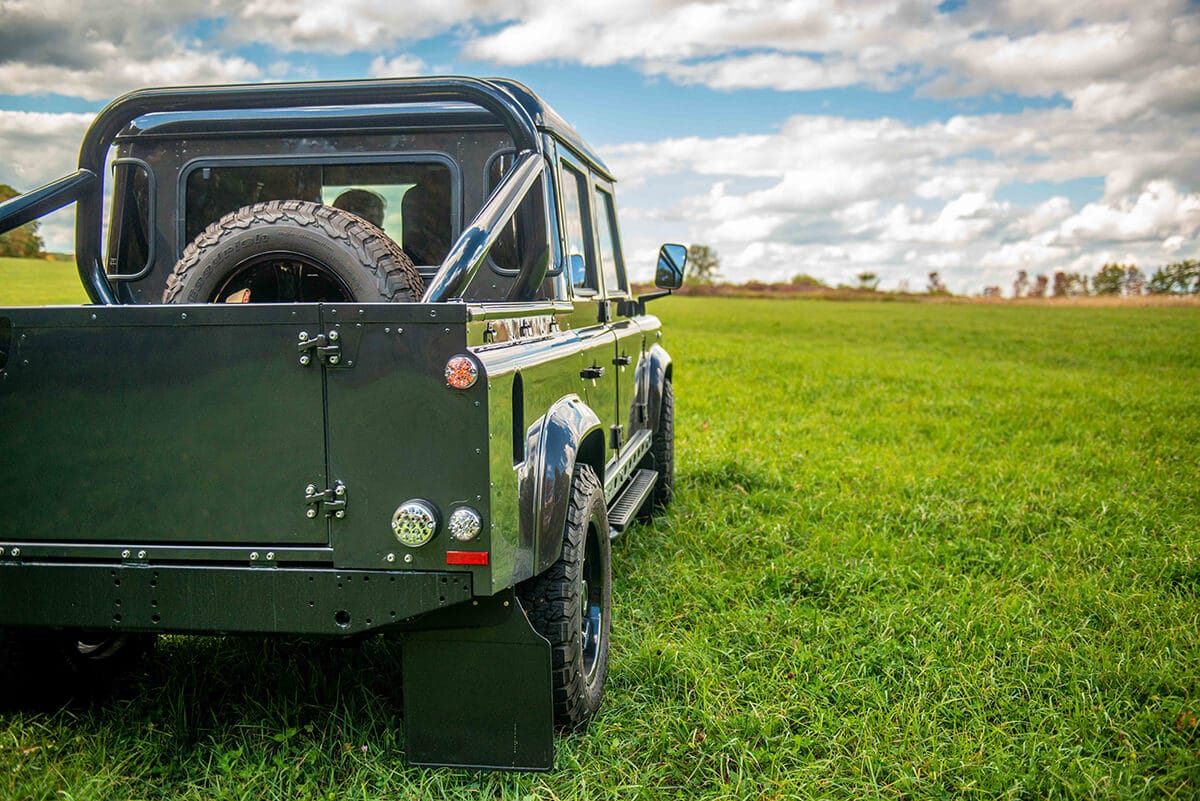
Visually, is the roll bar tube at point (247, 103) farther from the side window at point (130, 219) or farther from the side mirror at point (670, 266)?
the side mirror at point (670, 266)

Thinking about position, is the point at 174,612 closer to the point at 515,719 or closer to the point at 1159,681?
the point at 515,719

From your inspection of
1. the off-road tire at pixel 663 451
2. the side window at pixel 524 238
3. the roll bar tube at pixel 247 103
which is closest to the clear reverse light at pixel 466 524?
the roll bar tube at pixel 247 103

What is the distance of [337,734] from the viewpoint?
328 cm

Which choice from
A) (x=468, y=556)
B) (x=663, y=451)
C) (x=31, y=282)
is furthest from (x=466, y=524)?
(x=31, y=282)

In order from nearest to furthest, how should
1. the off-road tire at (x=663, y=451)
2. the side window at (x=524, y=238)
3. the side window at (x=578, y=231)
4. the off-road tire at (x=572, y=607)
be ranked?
the off-road tire at (x=572, y=607) < the side window at (x=524, y=238) < the side window at (x=578, y=231) < the off-road tire at (x=663, y=451)

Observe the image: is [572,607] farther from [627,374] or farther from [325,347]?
[627,374]

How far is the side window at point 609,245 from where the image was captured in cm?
515

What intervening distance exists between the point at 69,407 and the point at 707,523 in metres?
3.87

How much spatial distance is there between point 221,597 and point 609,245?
11.2ft

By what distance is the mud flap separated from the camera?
9.47 ft

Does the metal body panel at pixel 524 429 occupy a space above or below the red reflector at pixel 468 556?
above

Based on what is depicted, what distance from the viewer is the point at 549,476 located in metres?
3.01

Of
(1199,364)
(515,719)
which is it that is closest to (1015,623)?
(515,719)

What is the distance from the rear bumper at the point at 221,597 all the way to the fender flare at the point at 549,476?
1.14 feet
